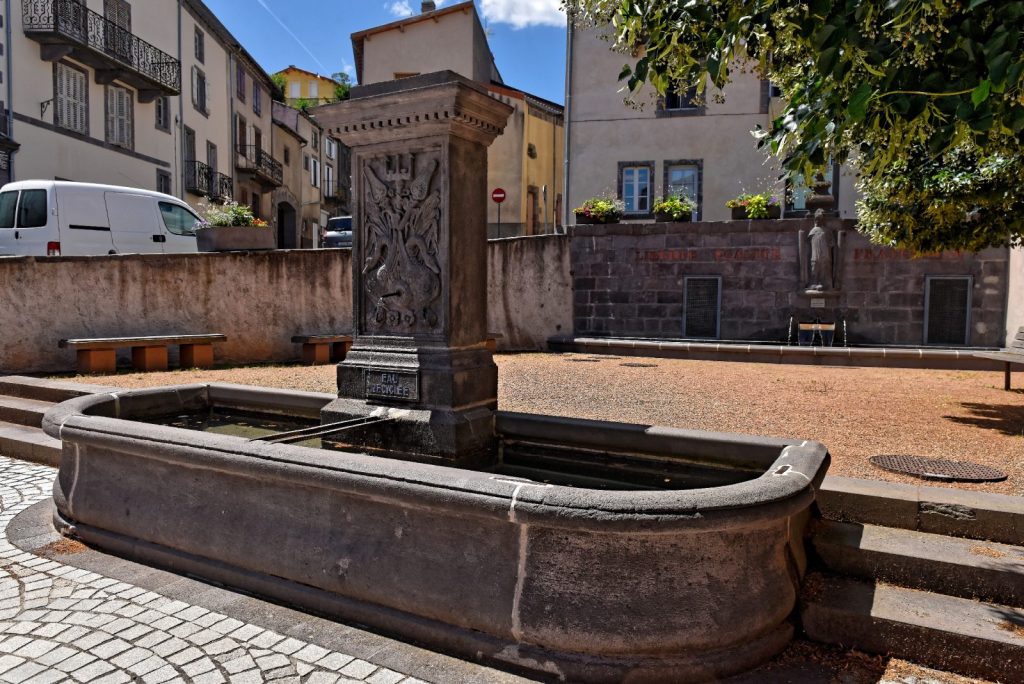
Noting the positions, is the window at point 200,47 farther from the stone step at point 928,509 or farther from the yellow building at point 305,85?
the stone step at point 928,509

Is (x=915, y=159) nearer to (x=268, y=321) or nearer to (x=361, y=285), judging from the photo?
(x=361, y=285)

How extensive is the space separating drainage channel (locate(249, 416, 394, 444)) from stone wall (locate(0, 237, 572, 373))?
732 centimetres

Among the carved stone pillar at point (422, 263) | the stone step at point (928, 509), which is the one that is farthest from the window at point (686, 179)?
the stone step at point (928, 509)

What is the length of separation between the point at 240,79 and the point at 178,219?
2076cm

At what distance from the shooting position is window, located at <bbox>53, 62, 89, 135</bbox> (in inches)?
795

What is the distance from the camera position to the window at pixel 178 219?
44.5 feet

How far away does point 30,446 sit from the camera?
21.0 feet

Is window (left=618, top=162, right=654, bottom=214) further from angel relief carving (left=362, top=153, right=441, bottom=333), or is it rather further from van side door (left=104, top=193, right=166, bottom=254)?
angel relief carving (left=362, top=153, right=441, bottom=333)

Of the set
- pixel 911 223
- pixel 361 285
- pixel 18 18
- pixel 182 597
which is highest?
pixel 18 18

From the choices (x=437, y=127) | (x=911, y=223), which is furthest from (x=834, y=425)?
(x=437, y=127)

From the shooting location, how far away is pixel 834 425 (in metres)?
6.43

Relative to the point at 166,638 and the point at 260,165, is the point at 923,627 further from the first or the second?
the point at 260,165

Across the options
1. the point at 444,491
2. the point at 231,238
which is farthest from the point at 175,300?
the point at 444,491

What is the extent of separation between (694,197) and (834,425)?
1633 centimetres
